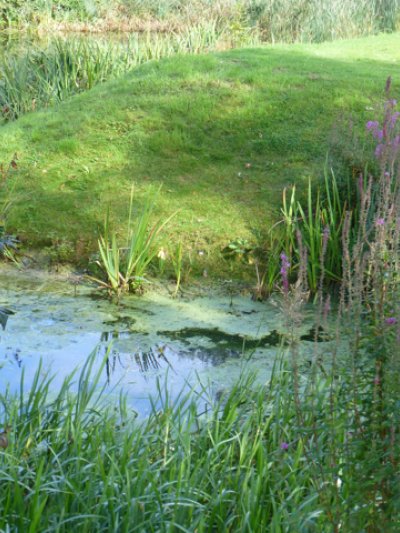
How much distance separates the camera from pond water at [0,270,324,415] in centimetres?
403

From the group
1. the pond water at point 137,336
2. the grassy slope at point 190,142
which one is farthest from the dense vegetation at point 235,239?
the pond water at point 137,336

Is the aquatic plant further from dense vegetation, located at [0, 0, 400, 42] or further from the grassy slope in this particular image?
dense vegetation, located at [0, 0, 400, 42]

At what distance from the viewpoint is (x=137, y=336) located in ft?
14.7

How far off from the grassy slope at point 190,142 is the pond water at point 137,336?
0.78 metres

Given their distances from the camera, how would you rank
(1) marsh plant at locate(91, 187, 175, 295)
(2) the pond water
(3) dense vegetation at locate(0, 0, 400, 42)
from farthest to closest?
(3) dense vegetation at locate(0, 0, 400, 42) < (1) marsh plant at locate(91, 187, 175, 295) < (2) the pond water

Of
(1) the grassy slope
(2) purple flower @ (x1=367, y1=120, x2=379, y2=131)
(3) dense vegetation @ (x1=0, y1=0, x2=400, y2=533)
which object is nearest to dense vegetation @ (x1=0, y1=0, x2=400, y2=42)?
(3) dense vegetation @ (x1=0, y1=0, x2=400, y2=533)

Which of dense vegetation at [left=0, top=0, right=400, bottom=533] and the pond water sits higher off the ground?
dense vegetation at [left=0, top=0, right=400, bottom=533]

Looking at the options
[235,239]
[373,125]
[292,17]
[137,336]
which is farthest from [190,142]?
[292,17]

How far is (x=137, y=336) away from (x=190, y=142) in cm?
288

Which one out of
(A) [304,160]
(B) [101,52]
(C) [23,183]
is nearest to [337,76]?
(A) [304,160]

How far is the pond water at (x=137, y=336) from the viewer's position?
4.03 m

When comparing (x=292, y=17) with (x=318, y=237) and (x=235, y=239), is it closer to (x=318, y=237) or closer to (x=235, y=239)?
(x=235, y=239)

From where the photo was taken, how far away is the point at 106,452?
281 cm

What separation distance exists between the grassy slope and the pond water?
0.78 meters
